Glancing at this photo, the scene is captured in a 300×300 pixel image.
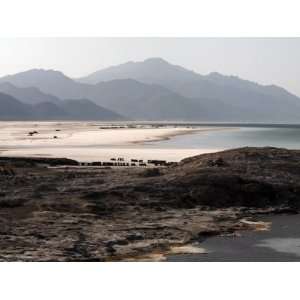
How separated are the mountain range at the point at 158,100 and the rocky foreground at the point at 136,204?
68.2 ft

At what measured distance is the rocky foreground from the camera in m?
13.4

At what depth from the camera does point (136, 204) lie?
18.3 metres

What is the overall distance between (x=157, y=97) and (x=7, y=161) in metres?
23.4

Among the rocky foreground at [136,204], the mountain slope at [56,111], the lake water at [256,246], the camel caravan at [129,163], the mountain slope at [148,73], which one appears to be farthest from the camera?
the mountain slope at [56,111]

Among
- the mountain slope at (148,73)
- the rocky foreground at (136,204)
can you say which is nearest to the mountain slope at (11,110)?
the mountain slope at (148,73)

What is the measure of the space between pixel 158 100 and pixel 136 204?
33.0 meters

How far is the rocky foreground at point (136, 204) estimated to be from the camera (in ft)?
44.0

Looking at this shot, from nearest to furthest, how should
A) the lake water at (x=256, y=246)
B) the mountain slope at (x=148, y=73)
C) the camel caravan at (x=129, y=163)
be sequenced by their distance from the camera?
the lake water at (x=256, y=246), the camel caravan at (x=129, y=163), the mountain slope at (x=148, y=73)

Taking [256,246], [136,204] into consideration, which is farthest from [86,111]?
[256,246]

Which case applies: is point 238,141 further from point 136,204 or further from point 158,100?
point 136,204

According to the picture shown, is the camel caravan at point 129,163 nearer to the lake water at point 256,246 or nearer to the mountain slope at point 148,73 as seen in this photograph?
the mountain slope at point 148,73

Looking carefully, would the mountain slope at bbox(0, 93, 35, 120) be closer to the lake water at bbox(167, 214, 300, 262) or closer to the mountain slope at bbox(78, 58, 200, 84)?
the mountain slope at bbox(78, 58, 200, 84)

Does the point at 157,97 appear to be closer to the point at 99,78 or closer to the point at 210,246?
the point at 99,78

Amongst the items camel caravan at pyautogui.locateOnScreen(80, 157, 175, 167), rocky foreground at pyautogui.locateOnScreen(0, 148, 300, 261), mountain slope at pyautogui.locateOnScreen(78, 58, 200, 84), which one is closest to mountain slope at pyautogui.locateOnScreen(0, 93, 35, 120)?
mountain slope at pyautogui.locateOnScreen(78, 58, 200, 84)
